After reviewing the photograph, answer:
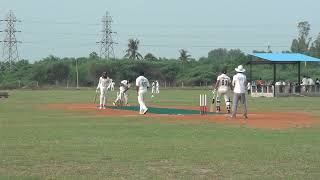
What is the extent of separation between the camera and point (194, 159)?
38.9ft

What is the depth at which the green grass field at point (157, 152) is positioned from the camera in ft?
33.8

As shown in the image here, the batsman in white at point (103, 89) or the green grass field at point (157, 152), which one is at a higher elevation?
the batsman in white at point (103, 89)

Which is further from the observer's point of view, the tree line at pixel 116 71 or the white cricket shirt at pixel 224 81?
the tree line at pixel 116 71

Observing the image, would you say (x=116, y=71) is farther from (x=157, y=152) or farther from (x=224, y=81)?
(x=157, y=152)

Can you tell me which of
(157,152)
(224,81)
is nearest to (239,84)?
(224,81)

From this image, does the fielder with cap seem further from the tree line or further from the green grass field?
the tree line

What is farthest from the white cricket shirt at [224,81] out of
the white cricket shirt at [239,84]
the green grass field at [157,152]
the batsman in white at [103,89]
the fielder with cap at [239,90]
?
the green grass field at [157,152]

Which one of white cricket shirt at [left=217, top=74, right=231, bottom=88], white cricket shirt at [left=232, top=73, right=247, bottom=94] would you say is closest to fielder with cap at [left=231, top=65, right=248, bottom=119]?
white cricket shirt at [left=232, top=73, right=247, bottom=94]

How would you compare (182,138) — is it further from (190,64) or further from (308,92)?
(190,64)

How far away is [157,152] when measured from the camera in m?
12.9

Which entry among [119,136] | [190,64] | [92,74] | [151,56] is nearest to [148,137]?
[119,136]

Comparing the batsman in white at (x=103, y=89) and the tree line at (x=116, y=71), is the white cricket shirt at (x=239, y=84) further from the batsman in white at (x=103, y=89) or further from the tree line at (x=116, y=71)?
the tree line at (x=116, y=71)

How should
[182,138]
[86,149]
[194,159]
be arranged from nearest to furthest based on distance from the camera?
[194,159] → [86,149] → [182,138]

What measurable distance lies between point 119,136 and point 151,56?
12374cm
